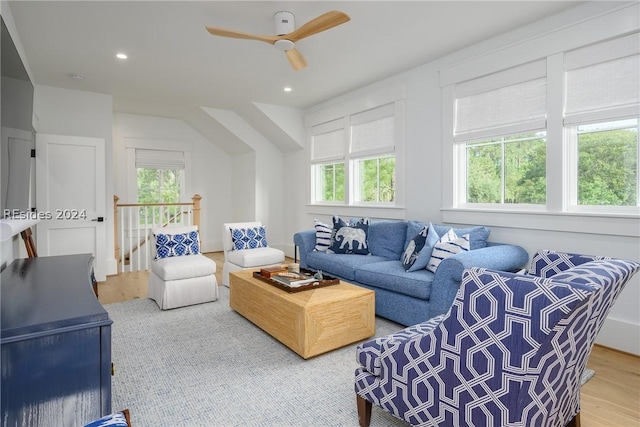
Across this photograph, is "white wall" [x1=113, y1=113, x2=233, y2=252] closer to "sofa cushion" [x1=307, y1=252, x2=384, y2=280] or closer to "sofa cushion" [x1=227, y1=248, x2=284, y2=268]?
"sofa cushion" [x1=227, y1=248, x2=284, y2=268]

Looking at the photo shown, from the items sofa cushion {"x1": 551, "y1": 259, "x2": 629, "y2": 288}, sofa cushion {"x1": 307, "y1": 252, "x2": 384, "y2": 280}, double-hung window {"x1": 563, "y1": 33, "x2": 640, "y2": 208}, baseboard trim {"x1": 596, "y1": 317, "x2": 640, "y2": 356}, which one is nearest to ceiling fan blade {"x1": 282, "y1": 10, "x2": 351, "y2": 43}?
double-hung window {"x1": 563, "y1": 33, "x2": 640, "y2": 208}

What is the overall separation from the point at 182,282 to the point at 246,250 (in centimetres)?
94

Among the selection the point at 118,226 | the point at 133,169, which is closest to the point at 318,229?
the point at 118,226

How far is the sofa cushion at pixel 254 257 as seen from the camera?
4.15 m

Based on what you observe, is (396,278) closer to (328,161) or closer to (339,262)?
(339,262)

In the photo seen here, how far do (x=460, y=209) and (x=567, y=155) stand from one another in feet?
3.52

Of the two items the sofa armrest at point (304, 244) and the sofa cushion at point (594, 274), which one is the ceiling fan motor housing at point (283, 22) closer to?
the sofa armrest at point (304, 244)

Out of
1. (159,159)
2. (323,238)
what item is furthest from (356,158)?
(159,159)

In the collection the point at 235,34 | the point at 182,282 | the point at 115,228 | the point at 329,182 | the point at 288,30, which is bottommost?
the point at 182,282

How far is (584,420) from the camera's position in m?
1.85

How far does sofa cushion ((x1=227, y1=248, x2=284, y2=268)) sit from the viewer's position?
163 inches

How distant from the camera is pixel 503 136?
341 centimetres

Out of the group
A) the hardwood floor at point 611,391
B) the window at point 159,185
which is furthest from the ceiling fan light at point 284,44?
the window at point 159,185

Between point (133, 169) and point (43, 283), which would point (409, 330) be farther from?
point (133, 169)
